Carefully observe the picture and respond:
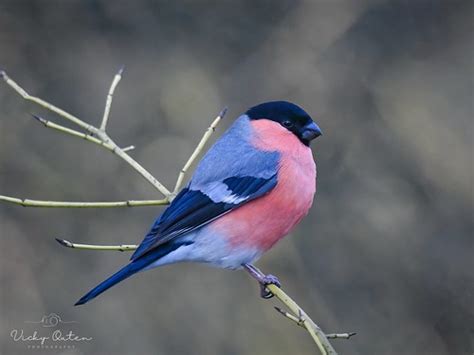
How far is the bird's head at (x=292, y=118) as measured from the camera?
2.44 m

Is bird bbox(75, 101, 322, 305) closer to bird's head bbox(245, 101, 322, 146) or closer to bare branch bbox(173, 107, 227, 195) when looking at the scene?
bird's head bbox(245, 101, 322, 146)

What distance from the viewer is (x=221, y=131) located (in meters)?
3.94

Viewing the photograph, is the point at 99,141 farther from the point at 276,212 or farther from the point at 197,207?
the point at 276,212

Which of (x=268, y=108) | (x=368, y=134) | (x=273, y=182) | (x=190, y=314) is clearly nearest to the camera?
(x=273, y=182)

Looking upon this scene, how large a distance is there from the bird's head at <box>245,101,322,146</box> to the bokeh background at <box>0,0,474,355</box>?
121 centimetres

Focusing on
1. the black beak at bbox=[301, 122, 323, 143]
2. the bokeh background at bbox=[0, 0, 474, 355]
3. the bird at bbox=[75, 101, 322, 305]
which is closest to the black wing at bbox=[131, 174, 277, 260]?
the bird at bbox=[75, 101, 322, 305]

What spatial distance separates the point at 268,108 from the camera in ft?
8.21

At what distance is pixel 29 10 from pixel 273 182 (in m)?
2.65

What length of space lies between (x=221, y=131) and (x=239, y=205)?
5.47 ft

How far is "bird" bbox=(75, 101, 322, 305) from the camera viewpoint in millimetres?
2230

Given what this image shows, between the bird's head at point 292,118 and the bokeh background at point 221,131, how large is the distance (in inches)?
47.8

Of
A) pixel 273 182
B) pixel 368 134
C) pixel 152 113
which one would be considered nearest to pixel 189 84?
pixel 152 113

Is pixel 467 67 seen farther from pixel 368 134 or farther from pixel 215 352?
pixel 215 352

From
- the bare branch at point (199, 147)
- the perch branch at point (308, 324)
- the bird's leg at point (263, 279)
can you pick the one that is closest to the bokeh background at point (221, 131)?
the bird's leg at point (263, 279)
